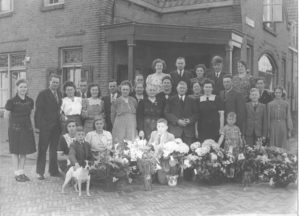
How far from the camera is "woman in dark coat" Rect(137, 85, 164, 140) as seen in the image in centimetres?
655

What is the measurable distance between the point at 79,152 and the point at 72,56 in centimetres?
573

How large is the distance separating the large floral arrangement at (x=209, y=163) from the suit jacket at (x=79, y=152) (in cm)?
156

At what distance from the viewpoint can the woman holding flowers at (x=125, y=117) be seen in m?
6.61

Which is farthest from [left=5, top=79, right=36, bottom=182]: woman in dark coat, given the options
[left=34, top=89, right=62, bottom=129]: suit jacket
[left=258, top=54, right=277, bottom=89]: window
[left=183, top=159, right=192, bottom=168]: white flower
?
[left=258, top=54, right=277, bottom=89]: window

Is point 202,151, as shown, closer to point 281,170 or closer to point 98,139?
point 281,170

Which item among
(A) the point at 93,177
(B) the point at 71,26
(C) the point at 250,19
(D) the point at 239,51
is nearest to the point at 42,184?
(A) the point at 93,177

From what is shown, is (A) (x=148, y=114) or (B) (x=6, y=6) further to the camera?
(B) (x=6, y=6)

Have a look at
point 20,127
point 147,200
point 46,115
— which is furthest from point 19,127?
point 147,200

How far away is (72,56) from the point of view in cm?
1095

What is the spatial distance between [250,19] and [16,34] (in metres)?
7.05

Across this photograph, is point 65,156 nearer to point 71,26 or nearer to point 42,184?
point 42,184

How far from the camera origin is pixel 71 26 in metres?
10.6

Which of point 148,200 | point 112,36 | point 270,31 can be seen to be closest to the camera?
point 148,200

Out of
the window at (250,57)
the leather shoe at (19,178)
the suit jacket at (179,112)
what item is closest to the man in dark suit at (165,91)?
the suit jacket at (179,112)
